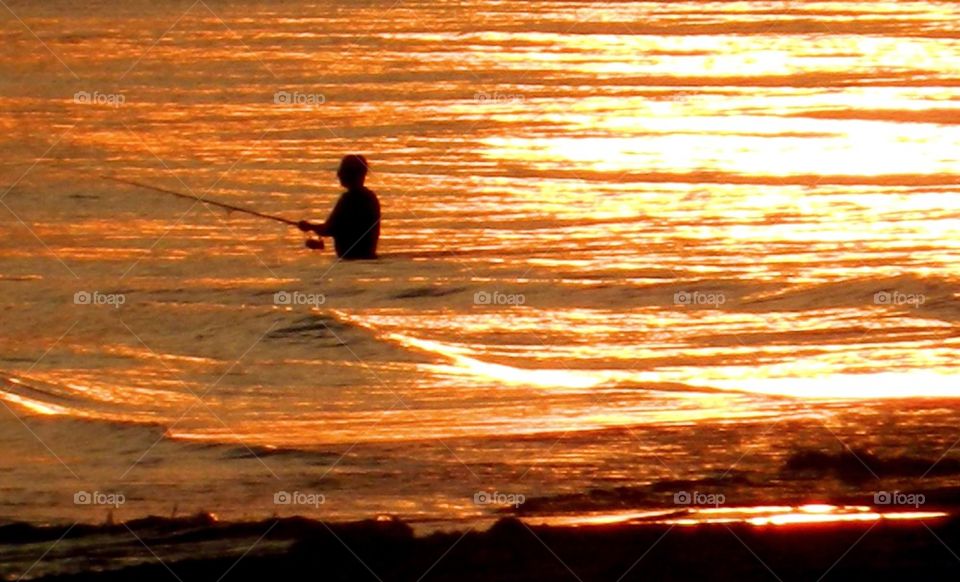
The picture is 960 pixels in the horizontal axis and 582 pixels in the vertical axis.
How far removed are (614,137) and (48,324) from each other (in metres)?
4.19

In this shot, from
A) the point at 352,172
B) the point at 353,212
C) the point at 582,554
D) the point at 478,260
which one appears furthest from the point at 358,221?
the point at 582,554

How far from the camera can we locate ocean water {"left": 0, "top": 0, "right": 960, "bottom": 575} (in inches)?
247

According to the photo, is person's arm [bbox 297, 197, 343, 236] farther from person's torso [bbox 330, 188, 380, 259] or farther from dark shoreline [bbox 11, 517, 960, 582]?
dark shoreline [bbox 11, 517, 960, 582]

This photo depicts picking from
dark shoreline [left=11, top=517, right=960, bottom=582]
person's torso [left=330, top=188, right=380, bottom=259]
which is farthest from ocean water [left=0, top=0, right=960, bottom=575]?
dark shoreline [left=11, top=517, right=960, bottom=582]

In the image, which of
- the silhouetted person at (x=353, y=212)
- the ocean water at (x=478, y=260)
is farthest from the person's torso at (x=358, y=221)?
the ocean water at (x=478, y=260)

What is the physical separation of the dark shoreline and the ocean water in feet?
1.52

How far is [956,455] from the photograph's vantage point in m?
5.87

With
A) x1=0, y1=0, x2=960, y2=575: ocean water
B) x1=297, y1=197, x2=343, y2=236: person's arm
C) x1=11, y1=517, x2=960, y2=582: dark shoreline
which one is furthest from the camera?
x1=297, y1=197, x2=343, y2=236: person's arm

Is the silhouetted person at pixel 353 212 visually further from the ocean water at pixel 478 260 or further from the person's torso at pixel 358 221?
the ocean water at pixel 478 260

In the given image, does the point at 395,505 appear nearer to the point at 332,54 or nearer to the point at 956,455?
the point at 956,455

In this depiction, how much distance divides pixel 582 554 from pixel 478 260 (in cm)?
562

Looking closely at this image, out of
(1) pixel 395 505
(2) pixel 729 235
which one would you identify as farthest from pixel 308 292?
(1) pixel 395 505

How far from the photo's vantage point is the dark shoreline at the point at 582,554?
4.79 m

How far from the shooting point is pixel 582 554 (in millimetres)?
4914
